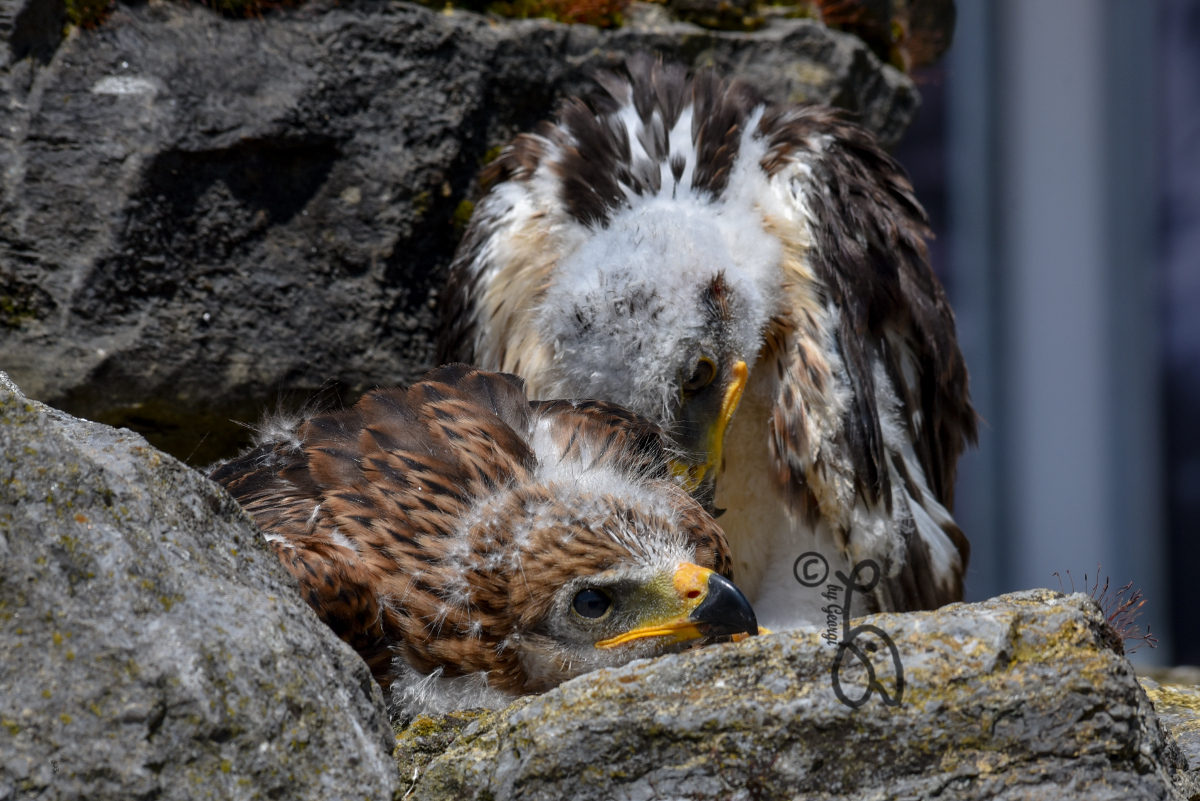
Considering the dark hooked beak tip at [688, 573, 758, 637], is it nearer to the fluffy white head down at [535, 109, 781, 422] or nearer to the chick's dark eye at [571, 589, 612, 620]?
the chick's dark eye at [571, 589, 612, 620]

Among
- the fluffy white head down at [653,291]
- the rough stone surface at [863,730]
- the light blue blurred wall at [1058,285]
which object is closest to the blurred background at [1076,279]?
the light blue blurred wall at [1058,285]

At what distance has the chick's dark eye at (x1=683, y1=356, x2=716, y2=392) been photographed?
3.07 metres

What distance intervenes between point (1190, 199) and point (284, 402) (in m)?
6.50

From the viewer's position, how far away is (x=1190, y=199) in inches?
293

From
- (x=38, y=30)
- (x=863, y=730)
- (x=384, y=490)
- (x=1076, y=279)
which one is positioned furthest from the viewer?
(x=1076, y=279)

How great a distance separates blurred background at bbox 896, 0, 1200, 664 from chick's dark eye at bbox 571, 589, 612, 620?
604 cm

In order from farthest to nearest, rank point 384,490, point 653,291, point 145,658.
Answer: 1. point 653,291
2. point 384,490
3. point 145,658

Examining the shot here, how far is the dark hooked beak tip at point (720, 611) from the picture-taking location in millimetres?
2076

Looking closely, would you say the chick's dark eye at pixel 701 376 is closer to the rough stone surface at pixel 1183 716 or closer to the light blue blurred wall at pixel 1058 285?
the rough stone surface at pixel 1183 716

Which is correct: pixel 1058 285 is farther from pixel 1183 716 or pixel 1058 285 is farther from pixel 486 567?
pixel 486 567

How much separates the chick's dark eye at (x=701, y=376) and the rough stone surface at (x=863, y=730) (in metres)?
1.46
